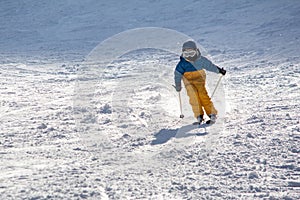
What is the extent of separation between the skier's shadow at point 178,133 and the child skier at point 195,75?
22 centimetres

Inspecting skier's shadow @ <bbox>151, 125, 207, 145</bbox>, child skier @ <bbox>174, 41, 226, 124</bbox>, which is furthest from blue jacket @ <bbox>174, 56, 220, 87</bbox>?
skier's shadow @ <bbox>151, 125, 207, 145</bbox>

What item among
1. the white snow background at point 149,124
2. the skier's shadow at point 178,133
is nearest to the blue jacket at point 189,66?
the skier's shadow at point 178,133

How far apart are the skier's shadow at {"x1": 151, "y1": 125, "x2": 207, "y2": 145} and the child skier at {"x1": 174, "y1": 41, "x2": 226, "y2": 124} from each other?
224 millimetres

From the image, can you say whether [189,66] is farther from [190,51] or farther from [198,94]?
[198,94]

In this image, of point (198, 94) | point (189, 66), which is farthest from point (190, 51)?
point (198, 94)

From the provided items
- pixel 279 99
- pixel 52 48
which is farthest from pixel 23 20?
pixel 279 99

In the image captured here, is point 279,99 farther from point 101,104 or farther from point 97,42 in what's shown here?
point 97,42

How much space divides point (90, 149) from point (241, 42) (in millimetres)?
9492

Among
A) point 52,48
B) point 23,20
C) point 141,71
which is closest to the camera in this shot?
point 141,71

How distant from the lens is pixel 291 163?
5.11 metres

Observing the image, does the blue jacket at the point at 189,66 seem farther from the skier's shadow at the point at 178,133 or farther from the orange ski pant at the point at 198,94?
the skier's shadow at the point at 178,133

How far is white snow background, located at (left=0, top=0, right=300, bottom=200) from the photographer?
188 inches

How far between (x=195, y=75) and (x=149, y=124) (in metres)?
A: 1.09

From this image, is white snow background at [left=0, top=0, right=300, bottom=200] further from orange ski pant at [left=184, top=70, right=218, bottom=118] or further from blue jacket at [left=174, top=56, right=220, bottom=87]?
blue jacket at [left=174, top=56, right=220, bottom=87]
